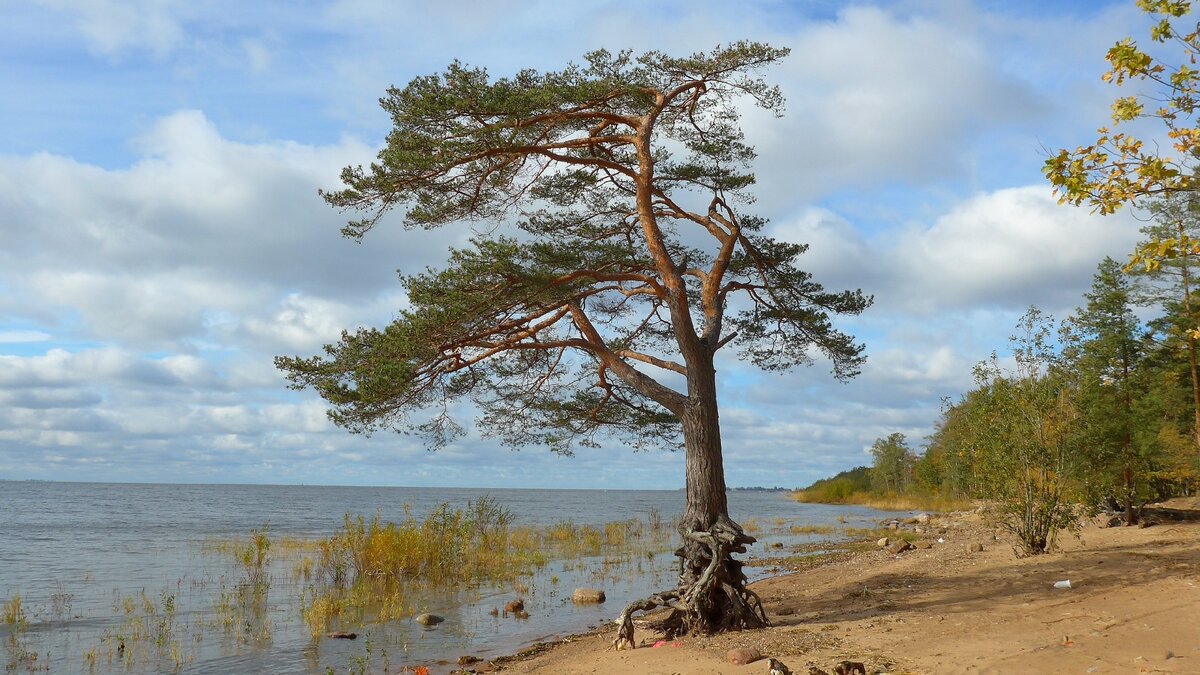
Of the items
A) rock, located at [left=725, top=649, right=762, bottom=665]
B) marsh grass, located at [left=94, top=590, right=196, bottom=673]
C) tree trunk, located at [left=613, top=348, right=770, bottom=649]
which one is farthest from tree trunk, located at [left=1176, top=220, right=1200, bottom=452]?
marsh grass, located at [left=94, top=590, right=196, bottom=673]

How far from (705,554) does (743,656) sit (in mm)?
1915

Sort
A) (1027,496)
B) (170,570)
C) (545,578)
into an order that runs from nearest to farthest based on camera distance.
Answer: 1. (1027,496)
2. (545,578)
3. (170,570)

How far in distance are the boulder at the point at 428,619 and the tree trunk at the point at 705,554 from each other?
5041mm

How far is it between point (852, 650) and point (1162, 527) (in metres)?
13.6

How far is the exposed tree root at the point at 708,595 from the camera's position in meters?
9.82

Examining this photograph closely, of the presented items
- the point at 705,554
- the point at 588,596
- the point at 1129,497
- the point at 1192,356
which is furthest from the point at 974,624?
the point at 1192,356

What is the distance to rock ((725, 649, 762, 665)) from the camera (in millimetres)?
8188

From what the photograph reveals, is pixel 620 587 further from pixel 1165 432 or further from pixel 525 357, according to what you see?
pixel 1165 432

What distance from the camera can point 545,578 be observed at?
1912 centimetres

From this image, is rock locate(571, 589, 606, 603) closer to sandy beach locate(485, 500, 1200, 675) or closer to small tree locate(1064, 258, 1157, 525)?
sandy beach locate(485, 500, 1200, 675)

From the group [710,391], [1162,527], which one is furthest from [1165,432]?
[710,391]

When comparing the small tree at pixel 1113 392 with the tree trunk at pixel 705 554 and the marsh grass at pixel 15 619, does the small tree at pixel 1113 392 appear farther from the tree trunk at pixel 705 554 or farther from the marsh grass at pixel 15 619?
the marsh grass at pixel 15 619

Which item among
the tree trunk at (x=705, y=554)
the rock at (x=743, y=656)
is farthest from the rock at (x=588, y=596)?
the rock at (x=743, y=656)

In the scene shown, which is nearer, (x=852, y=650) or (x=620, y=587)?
(x=852, y=650)
